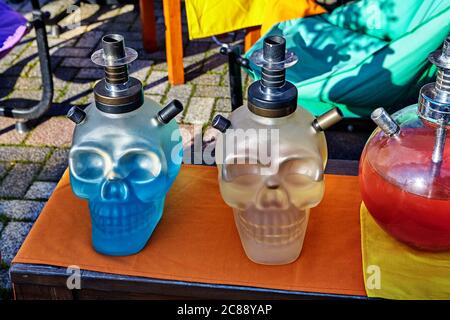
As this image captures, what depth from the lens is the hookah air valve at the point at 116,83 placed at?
106 cm

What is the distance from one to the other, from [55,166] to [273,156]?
1488mm

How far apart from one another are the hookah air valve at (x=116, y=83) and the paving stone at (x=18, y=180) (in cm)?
123

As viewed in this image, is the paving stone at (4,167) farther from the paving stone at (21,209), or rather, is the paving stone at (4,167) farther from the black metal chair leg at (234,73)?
the black metal chair leg at (234,73)

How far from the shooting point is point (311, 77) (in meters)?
2.28

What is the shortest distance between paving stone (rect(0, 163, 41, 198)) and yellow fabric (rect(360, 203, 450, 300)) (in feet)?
4.72

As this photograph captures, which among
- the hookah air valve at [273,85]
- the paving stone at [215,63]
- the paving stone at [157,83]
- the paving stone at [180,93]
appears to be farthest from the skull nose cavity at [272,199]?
the paving stone at [215,63]

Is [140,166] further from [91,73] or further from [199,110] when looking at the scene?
[91,73]

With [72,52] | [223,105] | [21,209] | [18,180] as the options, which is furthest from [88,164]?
[72,52]

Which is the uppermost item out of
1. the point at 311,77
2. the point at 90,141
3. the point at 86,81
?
the point at 90,141

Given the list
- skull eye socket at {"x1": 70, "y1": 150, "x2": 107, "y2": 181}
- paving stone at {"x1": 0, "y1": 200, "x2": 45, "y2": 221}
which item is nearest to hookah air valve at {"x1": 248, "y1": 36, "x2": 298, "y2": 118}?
skull eye socket at {"x1": 70, "y1": 150, "x2": 107, "y2": 181}
